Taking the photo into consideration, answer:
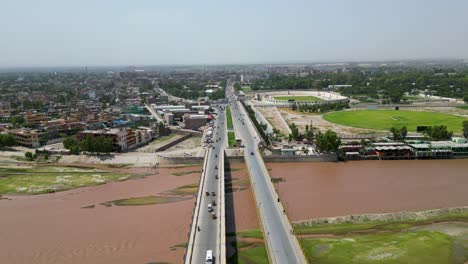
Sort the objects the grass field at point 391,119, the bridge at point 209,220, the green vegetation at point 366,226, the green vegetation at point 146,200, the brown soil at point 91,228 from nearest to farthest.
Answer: the bridge at point 209,220 < the brown soil at point 91,228 < the green vegetation at point 366,226 < the green vegetation at point 146,200 < the grass field at point 391,119

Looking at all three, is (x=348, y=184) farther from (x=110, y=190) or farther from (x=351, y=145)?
(x=110, y=190)

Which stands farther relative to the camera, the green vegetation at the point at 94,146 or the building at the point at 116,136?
the building at the point at 116,136

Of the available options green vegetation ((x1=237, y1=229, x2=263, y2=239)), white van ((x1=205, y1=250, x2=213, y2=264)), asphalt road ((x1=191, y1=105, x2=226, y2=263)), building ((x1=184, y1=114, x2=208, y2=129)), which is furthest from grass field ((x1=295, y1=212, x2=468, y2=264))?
building ((x1=184, y1=114, x2=208, y2=129))

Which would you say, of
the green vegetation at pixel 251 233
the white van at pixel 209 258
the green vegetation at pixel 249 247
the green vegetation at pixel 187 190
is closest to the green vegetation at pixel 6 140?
the green vegetation at pixel 187 190

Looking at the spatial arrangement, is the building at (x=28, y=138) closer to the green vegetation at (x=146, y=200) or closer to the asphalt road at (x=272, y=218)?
the green vegetation at (x=146, y=200)

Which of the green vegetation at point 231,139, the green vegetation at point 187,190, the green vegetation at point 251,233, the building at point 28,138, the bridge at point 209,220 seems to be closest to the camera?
the bridge at point 209,220

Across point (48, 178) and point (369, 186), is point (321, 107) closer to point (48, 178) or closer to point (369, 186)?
point (369, 186)

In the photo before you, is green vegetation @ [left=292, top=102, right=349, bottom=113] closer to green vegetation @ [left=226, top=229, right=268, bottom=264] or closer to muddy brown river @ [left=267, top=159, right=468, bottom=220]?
muddy brown river @ [left=267, top=159, right=468, bottom=220]
